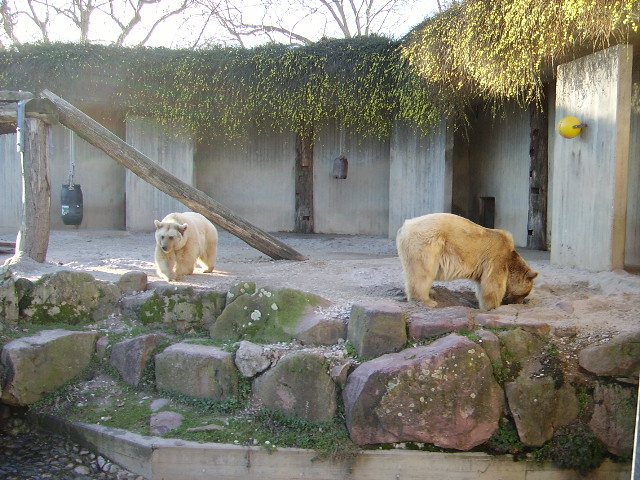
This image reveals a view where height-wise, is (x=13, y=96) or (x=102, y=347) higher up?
(x=13, y=96)

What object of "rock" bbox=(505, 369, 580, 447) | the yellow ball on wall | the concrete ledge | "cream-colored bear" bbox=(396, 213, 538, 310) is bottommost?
the concrete ledge

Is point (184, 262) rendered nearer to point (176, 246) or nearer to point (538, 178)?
point (176, 246)

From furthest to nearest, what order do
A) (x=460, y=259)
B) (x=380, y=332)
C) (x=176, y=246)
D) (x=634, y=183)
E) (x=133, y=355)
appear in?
(x=634, y=183), (x=176, y=246), (x=460, y=259), (x=133, y=355), (x=380, y=332)

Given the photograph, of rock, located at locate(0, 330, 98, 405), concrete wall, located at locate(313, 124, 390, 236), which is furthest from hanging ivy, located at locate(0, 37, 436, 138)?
rock, located at locate(0, 330, 98, 405)

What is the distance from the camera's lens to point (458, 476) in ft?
13.9

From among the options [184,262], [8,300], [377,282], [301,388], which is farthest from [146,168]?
[301,388]

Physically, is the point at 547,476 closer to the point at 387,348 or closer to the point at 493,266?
the point at 387,348

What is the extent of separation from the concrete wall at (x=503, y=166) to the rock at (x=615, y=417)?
6.76m

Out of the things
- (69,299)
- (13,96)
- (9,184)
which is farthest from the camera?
(9,184)

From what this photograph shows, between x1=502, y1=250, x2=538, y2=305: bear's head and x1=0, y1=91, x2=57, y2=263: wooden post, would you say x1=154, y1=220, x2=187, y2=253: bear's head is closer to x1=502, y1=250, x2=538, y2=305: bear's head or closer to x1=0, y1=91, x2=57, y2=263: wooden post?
x1=0, y1=91, x2=57, y2=263: wooden post

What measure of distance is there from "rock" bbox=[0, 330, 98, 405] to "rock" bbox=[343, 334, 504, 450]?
8.26 feet

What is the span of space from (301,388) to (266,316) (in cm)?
90

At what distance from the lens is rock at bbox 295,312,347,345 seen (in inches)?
194

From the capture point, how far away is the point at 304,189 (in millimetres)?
13562
